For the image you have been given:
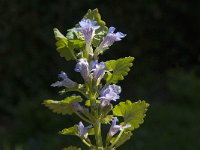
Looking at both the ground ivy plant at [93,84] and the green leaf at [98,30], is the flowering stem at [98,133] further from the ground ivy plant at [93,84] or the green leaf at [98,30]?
the green leaf at [98,30]

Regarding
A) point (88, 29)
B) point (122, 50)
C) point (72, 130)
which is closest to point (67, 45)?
point (88, 29)

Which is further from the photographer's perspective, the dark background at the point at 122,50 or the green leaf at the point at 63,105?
the dark background at the point at 122,50

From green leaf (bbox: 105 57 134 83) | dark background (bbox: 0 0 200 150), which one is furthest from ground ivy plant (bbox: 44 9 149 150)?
dark background (bbox: 0 0 200 150)

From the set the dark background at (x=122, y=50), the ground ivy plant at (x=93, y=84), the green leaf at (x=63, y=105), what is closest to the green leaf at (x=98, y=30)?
the ground ivy plant at (x=93, y=84)

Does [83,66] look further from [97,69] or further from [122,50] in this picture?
[122,50]

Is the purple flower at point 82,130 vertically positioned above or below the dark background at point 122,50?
below
